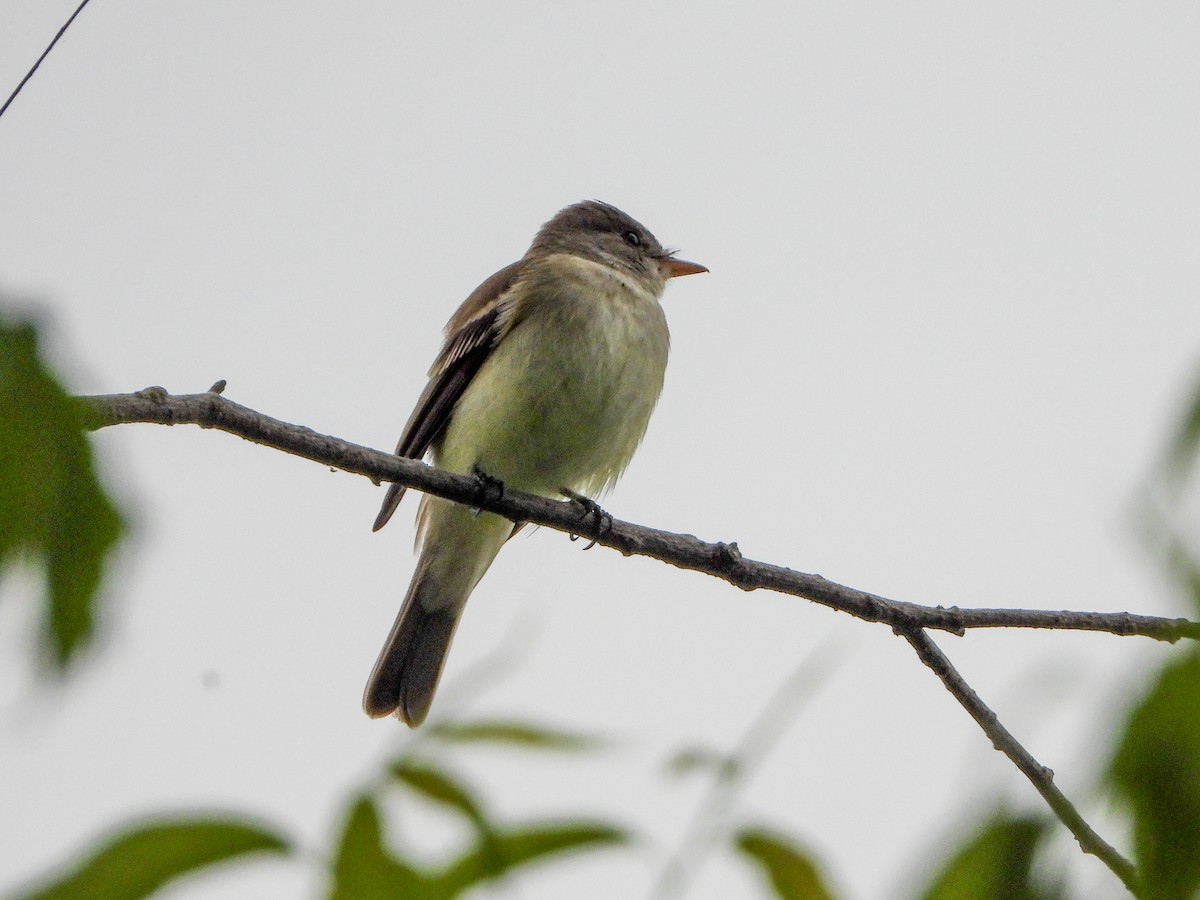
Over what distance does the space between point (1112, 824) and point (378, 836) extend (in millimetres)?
458

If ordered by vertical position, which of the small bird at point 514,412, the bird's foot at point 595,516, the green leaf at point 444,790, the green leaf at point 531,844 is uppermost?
the small bird at point 514,412

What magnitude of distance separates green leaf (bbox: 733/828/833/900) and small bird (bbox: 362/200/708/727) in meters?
5.18

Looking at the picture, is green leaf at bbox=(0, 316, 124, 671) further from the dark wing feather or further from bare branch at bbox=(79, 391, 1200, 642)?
the dark wing feather

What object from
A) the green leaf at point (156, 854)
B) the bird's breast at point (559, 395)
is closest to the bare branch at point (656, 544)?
the bird's breast at point (559, 395)

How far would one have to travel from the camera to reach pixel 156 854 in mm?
780

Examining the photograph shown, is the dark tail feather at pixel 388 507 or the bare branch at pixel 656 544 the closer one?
the bare branch at pixel 656 544

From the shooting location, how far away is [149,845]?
785 millimetres

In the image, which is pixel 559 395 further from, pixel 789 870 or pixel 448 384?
pixel 789 870

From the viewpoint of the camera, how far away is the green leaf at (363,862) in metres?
0.84

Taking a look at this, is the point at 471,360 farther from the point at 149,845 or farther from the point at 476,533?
the point at 149,845

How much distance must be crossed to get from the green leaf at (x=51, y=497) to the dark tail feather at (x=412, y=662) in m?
6.08

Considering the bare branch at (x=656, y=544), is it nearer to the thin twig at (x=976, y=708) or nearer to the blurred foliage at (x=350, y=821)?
the thin twig at (x=976, y=708)

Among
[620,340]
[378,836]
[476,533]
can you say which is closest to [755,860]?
[378,836]

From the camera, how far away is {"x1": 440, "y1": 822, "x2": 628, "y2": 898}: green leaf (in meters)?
0.81
